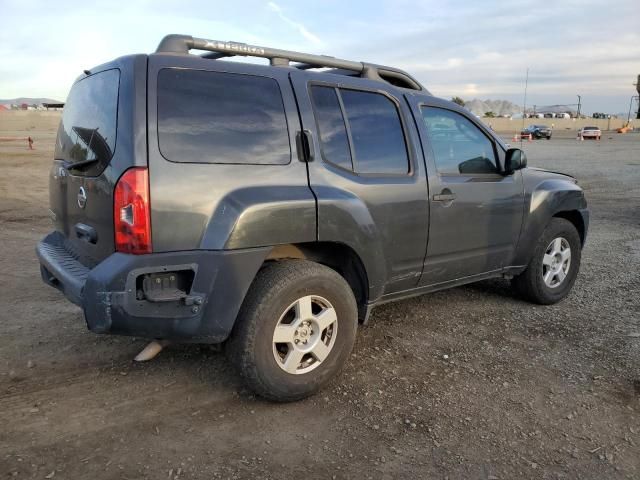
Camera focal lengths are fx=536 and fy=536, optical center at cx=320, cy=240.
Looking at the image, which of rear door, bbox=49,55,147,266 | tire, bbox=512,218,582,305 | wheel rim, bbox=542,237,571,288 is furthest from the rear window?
wheel rim, bbox=542,237,571,288

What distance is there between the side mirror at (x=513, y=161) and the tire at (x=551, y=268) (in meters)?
0.79

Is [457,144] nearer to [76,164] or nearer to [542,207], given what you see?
[542,207]

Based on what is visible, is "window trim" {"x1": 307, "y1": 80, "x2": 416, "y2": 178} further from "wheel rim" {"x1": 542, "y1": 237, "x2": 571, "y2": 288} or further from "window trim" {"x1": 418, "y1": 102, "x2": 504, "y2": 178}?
"wheel rim" {"x1": 542, "y1": 237, "x2": 571, "y2": 288}

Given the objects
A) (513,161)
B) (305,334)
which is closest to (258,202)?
(305,334)

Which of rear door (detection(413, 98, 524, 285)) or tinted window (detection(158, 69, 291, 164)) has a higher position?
tinted window (detection(158, 69, 291, 164))

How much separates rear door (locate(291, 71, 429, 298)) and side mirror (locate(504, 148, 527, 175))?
1.00m

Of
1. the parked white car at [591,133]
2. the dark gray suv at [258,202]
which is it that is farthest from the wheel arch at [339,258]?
the parked white car at [591,133]

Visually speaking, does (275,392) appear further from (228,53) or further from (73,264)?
(228,53)

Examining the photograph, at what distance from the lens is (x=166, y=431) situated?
2.90 m

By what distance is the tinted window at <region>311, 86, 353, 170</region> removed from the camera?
3.33 m

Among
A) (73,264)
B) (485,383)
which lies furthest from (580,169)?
(73,264)

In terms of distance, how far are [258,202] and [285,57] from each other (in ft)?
3.71

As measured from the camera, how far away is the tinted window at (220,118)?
2.77 m

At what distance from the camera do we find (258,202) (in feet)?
9.51
